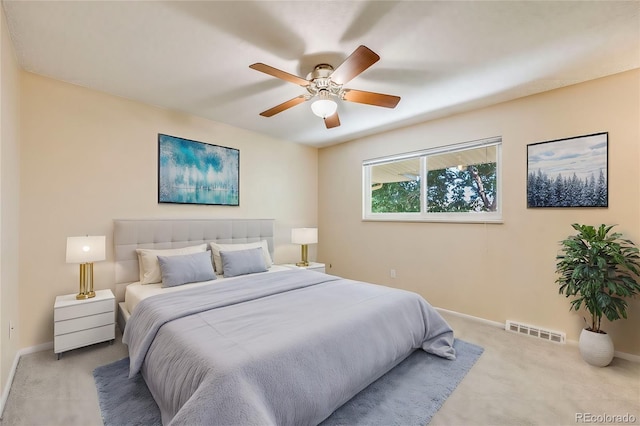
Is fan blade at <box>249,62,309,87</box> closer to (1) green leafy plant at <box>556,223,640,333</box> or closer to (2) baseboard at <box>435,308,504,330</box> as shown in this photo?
(1) green leafy plant at <box>556,223,640,333</box>

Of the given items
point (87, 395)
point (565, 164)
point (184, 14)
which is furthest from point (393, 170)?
point (87, 395)

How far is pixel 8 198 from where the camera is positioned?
2021 mm

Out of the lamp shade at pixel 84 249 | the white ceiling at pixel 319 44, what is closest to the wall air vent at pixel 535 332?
the white ceiling at pixel 319 44

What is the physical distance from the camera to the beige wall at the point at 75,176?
248cm

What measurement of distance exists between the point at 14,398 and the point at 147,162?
222cm

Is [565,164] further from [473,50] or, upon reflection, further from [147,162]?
[147,162]

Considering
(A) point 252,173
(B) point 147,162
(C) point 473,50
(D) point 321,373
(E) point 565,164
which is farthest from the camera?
(A) point 252,173

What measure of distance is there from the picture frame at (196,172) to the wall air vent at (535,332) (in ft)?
11.8

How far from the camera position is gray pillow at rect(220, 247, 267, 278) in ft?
10.5

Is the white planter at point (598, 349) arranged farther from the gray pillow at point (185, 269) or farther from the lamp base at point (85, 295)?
the lamp base at point (85, 295)

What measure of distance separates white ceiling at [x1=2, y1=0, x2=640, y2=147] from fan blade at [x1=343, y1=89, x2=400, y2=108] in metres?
0.27

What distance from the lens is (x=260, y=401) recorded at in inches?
51.8

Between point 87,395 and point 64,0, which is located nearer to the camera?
point 64,0

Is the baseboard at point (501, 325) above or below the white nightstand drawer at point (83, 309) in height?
below
